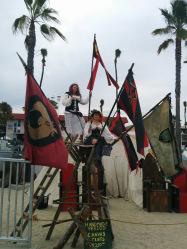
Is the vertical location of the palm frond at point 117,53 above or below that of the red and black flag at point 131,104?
above

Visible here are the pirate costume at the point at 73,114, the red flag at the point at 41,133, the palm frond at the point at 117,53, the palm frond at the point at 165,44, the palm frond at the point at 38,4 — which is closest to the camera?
the red flag at the point at 41,133

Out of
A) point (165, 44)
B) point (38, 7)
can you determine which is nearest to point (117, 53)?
point (165, 44)

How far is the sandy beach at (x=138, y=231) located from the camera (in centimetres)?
699

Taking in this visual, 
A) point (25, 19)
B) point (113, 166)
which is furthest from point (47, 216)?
point (25, 19)

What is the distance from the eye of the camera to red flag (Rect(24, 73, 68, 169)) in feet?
18.7

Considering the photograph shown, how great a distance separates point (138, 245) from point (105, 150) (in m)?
1.91

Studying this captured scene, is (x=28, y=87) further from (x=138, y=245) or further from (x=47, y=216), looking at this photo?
(x=47, y=216)

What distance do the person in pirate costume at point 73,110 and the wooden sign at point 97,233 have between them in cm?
259

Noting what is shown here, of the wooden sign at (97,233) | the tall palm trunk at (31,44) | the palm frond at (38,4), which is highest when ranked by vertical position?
the palm frond at (38,4)

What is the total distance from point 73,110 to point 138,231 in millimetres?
2833

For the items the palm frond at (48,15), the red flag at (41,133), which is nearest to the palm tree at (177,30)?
the palm frond at (48,15)

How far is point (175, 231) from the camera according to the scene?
327 inches

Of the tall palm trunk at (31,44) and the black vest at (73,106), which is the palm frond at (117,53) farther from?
the black vest at (73,106)

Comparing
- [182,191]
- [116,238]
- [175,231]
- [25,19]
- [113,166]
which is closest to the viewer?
[116,238]
